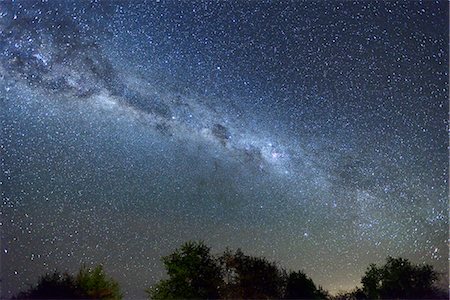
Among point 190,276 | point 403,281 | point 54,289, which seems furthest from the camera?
point 403,281

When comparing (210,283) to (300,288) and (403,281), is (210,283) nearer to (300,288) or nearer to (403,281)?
(300,288)

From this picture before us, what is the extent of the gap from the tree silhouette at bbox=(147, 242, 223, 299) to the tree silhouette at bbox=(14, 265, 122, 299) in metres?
4.17

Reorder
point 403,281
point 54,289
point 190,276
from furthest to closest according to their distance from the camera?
point 403,281 < point 190,276 < point 54,289

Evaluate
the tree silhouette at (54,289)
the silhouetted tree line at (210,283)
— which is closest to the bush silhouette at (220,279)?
the silhouetted tree line at (210,283)

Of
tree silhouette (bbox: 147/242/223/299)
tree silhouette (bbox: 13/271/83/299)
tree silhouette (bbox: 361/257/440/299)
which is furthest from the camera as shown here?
tree silhouette (bbox: 361/257/440/299)

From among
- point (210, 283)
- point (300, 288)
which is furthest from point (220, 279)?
point (300, 288)

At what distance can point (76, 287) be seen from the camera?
104 feet

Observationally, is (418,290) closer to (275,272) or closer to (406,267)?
(406,267)

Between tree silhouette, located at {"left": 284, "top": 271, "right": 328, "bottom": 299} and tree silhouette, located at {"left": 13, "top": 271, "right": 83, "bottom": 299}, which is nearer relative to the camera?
tree silhouette, located at {"left": 13, "top": 271, "right": 83, "bottom": 299}

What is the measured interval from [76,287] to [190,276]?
9339mm

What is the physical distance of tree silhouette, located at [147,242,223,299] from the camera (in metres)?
35.4

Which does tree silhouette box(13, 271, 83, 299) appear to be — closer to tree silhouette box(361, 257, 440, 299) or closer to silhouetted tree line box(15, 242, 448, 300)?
silhouetted tree line box(15, 242, 448, 300)

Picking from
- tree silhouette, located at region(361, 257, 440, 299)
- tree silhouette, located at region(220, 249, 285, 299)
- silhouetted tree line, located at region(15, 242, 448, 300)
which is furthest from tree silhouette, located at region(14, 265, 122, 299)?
tree silhouette, located at region(361, 257, 440, 299)

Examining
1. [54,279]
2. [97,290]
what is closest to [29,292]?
[54,279]
